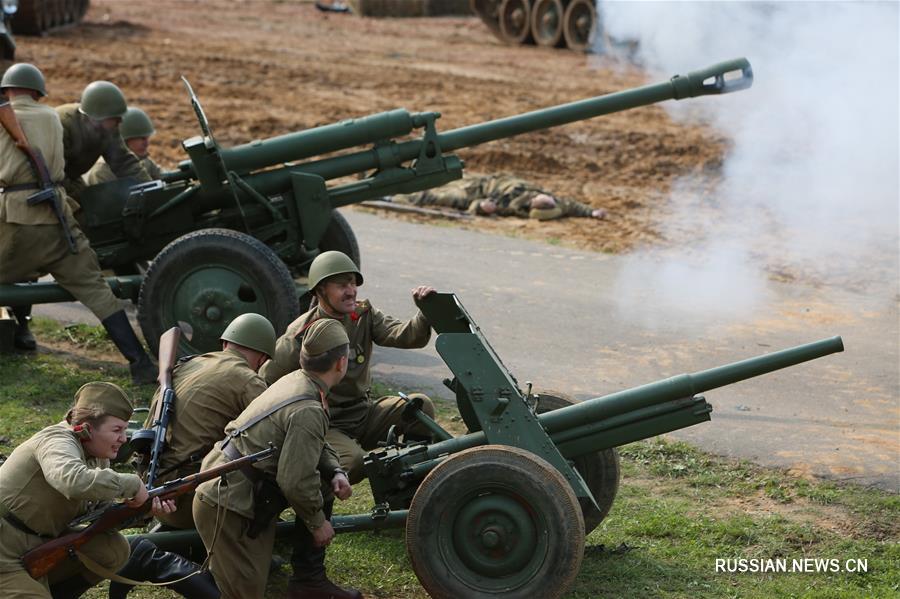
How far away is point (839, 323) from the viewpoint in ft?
34.7

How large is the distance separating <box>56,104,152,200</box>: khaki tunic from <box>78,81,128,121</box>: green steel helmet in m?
0.07

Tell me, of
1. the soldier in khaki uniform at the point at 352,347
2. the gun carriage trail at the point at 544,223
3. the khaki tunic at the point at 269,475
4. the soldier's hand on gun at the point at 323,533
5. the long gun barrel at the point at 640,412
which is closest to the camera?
the khaki tunic at the point at 269,475

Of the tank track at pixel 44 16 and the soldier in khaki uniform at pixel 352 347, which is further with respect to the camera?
the tank track at pixel 44 16

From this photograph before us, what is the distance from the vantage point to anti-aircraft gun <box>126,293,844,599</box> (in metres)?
5.38

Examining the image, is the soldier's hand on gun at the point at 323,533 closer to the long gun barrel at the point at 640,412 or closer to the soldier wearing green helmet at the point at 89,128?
the long gun barrel at the point at 640,412

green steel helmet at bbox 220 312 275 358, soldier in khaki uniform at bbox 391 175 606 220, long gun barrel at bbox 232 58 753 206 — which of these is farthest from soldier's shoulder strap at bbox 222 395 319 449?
soldier in khaki uniform at bbox 391 175 606 220

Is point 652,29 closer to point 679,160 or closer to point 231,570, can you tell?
point 679,160

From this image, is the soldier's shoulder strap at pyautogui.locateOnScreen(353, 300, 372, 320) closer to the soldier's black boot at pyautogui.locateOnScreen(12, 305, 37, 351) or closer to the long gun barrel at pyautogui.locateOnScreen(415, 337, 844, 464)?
the long gun barrel at pyautogui.locateOnScreen(415, 337, 844, 464)

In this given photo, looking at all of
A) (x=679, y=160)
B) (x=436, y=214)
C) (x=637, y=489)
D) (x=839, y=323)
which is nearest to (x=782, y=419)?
(x=637, y=489)

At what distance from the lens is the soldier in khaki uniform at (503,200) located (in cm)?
1440

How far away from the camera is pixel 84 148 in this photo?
9.12 metres

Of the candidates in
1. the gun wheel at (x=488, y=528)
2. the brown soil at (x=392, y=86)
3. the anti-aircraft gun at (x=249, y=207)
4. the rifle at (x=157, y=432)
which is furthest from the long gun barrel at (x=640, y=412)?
the brown soil at (x=392, y=86)

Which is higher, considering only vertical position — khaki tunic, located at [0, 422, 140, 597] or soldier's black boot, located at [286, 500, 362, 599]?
khaki tunic, located at [0, 422, 140, 597]

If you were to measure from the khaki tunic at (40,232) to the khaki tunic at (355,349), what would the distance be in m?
2.60
